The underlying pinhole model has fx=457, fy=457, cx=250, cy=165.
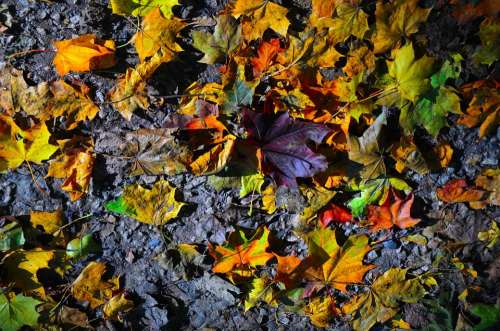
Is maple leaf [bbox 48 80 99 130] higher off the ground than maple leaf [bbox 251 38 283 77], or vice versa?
maple leaf [bbox 251 38 283 77]

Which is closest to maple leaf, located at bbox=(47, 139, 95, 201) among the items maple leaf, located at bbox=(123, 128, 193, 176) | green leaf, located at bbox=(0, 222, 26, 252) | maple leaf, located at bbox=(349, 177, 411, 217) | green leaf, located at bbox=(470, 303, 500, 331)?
maple leaf, located at bbox=(123, 128, 193, 176)

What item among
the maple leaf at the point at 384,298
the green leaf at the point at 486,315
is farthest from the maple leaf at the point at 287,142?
the green leaf at the point at 486,315

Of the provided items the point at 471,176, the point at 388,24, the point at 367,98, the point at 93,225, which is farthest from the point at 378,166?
the point at 93,225

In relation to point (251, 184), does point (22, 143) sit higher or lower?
higher

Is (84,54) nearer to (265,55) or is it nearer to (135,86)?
(135,86)

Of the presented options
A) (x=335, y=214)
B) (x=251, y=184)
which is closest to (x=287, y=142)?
(x=251, y=184)

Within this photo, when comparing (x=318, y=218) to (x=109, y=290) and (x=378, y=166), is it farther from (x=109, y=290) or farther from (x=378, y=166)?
(x=109, y=290)

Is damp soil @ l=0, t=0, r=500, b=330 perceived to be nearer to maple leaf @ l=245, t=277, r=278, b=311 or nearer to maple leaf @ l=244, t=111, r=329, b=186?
maple leaf @ l=245, t=277, r=278, b=311
